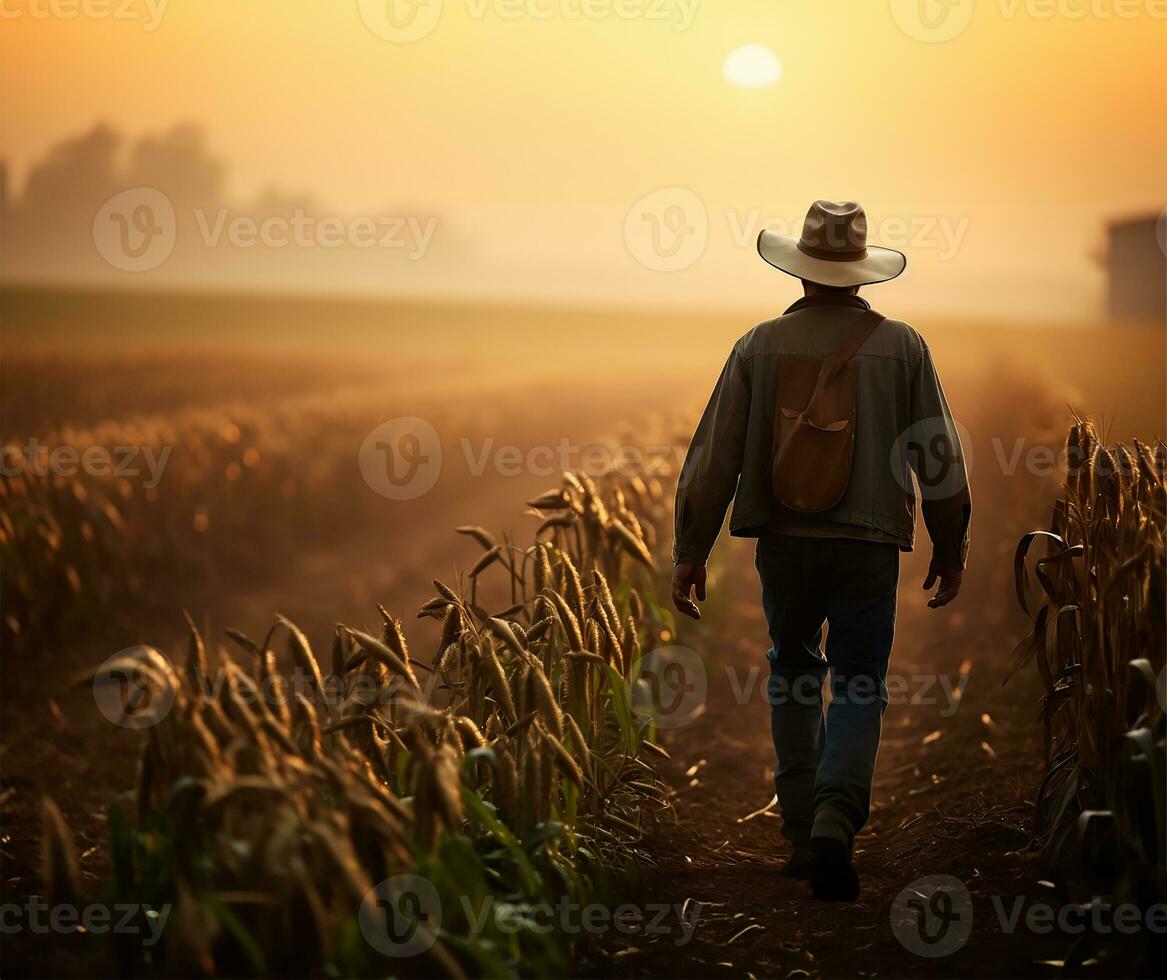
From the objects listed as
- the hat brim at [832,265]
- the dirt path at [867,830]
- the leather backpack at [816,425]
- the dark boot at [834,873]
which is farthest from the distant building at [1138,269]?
the dark boot at [834,873]

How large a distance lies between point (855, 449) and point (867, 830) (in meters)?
1.47

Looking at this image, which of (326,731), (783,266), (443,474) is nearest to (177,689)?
(326,731)

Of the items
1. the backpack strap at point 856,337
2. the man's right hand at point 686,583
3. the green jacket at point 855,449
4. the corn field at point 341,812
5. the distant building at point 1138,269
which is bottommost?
the corn field at point 341,812

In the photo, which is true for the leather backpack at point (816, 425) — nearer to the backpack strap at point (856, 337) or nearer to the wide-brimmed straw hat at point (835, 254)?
the backpack strap at point (856, 337)

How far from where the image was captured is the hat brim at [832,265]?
3.33 metres

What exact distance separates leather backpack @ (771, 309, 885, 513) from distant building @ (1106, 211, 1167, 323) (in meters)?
12.7

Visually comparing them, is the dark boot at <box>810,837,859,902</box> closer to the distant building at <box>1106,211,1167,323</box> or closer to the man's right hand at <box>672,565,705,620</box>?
the man's right hand at <box>672,565,705,620</box>

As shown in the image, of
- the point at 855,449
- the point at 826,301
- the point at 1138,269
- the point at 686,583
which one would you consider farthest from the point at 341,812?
the point at 1138,269

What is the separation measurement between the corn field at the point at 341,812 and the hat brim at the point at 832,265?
1.21 m

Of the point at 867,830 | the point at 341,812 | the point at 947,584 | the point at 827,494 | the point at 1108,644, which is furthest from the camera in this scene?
the point at 867,830

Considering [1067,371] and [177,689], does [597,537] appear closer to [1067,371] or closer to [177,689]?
[177,689]

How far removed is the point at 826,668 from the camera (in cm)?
345

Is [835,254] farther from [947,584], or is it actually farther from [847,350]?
[947,584]

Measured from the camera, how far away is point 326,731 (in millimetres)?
2457
